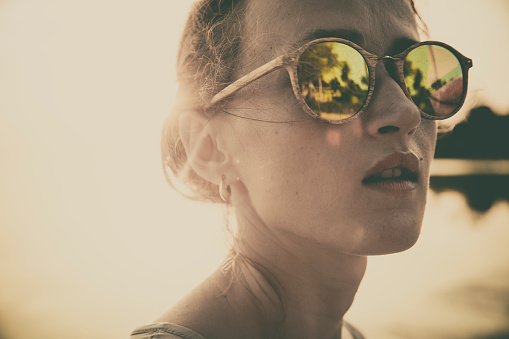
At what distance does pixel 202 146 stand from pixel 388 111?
0.75 meters

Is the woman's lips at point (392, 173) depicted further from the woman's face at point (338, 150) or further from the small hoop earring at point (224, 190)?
the small hoop earring at point (224, 190)

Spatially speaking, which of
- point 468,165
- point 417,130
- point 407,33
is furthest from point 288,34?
point 468,165

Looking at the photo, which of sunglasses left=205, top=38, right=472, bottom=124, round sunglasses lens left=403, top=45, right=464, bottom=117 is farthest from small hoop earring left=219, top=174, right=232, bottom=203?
round sunglasses lens left=403, top=45, right=464, bottom=117

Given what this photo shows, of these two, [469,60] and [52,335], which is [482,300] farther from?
[52,335]

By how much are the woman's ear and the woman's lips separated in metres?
0.57

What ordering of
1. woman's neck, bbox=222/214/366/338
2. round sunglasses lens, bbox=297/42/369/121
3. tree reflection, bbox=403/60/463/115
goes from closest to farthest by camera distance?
round sunglasses lens, bbox=297/42/369/121 → tree reflection, bbox=403/60/463/115 → woman's neck, bbox=222/214/366/338

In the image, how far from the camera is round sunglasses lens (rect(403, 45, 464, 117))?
128 cm

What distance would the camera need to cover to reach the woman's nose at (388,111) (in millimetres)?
1158

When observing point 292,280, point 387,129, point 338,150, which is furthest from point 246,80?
point 292,280

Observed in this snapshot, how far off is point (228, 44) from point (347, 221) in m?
0.85

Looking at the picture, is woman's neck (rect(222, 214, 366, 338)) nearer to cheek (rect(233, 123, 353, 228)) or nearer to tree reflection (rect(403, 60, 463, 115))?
cheek (rect(233, 123, 353, 228))

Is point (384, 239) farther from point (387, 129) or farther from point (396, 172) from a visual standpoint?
point (387, 129)

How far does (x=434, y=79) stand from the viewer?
1.35 m

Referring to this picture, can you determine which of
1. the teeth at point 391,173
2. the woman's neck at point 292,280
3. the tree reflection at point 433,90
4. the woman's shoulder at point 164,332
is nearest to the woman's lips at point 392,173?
the teeth at point 391,173
